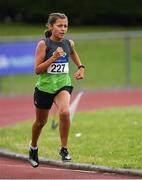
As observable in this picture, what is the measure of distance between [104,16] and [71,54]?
37.7 meters

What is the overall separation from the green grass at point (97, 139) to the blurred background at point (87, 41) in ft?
18.9

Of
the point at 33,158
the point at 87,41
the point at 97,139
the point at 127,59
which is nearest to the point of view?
the point at 33,158

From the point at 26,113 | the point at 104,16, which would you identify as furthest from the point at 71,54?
the point at 104,16

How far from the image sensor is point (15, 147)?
11.2m

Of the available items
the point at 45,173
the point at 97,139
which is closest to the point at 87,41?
the point at 97,139

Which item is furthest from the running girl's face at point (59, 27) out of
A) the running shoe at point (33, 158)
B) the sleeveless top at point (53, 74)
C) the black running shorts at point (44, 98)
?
the running shoe at point (33, 158)

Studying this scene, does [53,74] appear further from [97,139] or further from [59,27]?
[97,139]

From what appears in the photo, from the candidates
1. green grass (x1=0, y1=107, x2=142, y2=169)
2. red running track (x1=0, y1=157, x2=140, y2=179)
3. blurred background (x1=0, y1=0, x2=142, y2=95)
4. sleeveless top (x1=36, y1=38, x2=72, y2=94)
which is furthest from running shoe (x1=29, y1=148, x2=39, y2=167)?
blurred background (x1=0, y1=0, x2=142, y2=95)

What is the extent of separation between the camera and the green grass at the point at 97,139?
9.95 meters

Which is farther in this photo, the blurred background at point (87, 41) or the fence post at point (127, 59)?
the fence post at point (127, 59)

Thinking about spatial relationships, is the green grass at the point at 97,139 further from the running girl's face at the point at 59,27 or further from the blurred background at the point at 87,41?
the blurred background at the point at 87,41

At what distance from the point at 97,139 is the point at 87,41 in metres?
11.8

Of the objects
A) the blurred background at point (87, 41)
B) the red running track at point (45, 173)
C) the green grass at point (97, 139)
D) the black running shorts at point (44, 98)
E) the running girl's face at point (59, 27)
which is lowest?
the blurred background at point (87, 41)

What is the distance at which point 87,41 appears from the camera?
2317 centimetres
